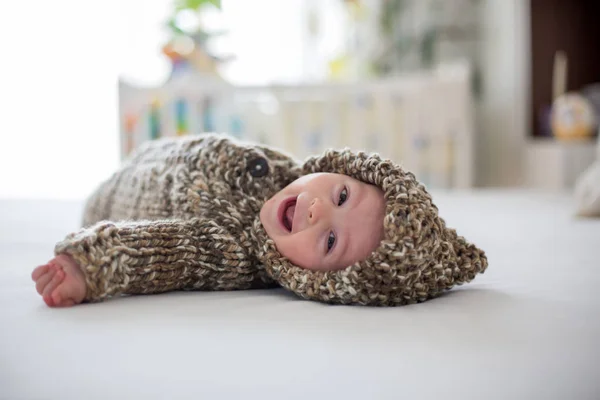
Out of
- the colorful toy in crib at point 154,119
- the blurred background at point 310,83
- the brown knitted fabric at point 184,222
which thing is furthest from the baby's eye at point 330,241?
the colorful toy in crib at point 154,119

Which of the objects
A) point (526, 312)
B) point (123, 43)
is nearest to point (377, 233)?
point (526, 312)

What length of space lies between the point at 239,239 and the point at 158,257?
13cm

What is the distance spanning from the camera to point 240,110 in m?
3.26

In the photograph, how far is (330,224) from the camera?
0.96 metres

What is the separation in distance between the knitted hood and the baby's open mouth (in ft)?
0.12

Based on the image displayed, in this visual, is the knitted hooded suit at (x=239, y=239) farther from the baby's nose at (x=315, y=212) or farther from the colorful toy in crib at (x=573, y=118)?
the colorful toy in crib at (x=573, y=118)

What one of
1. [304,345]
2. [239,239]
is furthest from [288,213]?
[304,345]

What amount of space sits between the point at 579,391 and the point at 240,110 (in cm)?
272

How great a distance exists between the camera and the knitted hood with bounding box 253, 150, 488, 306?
0.89m

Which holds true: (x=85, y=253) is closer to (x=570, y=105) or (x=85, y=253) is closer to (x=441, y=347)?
(x=441, y=347)

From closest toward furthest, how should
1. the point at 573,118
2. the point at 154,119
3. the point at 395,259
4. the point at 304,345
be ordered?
the point at 304,345 < the point at 395,259 < the point at 573,118 < the point at 154,119

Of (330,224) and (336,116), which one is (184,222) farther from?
(336,116)

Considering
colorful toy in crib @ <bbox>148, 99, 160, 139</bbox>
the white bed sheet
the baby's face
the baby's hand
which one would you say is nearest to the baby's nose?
the baby's face

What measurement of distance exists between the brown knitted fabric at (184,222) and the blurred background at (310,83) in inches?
76.4
